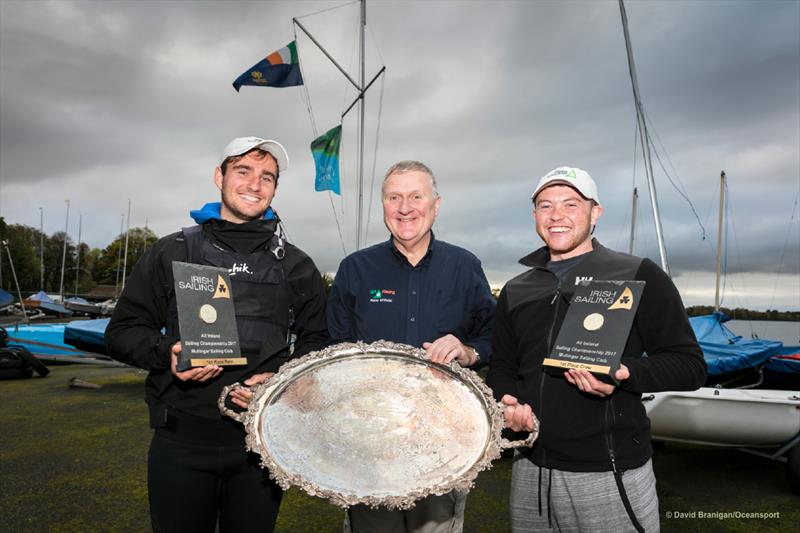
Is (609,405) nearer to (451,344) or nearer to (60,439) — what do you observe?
(451,344)

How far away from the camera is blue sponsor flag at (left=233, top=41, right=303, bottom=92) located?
493 inches

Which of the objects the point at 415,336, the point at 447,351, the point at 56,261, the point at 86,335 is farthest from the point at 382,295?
the point at 56,261

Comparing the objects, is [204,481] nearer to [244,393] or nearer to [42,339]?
[244,393]

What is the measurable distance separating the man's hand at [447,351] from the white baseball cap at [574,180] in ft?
3.30

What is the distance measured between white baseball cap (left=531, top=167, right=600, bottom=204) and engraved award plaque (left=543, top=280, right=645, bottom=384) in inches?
22.2

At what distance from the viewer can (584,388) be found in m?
2.20

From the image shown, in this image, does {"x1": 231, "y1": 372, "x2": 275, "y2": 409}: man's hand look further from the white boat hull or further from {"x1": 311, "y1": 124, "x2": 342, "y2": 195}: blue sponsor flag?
{"x1": 311, "y1": 124, "x2": 342, "y2": 195}: blue sponsor flag

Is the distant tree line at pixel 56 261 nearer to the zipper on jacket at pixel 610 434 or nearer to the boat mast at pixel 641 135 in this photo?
the boat mast at pixel 641 135

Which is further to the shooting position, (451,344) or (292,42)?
(292,42)

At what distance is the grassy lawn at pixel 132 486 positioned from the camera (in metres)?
4.75

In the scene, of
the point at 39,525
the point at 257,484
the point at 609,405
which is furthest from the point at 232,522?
the point at 39,525

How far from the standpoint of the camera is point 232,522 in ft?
8.25

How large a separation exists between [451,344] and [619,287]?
31.5 inches

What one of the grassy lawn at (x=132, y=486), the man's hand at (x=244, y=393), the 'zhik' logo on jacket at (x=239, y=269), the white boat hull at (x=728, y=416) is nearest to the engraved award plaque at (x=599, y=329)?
the man's hand at (x=244, y=393)
